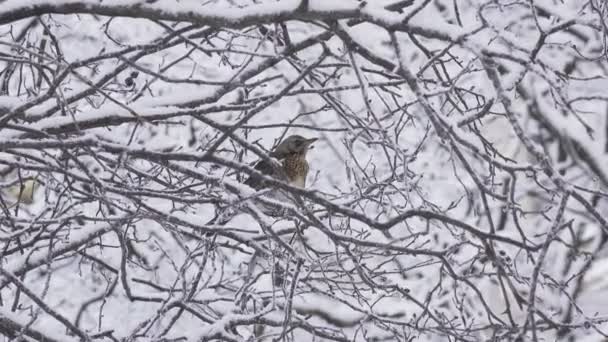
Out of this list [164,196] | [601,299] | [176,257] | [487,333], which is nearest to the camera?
[164,196]

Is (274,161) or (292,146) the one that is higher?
(292,146)

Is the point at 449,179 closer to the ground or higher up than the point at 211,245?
higher up

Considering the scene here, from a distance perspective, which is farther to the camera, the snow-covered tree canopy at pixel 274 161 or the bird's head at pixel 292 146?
the bird's head at pixel 292 146

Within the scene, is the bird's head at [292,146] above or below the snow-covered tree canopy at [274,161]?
above

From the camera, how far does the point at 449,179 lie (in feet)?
35.6

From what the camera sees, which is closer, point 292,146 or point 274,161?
point 274,161

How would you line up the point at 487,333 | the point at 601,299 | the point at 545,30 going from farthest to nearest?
the point at 487,333 < the point at 601,299 < the point at 545,30

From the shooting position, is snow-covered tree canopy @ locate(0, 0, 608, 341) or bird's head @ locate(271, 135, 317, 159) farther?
bird's head @ locate(271, 135, 317, 159)

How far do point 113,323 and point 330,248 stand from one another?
3.31 m

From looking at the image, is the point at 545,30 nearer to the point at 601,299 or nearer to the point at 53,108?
the point at 53,108

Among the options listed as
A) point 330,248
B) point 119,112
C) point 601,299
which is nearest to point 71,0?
point 119,112

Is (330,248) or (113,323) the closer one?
(330,248)

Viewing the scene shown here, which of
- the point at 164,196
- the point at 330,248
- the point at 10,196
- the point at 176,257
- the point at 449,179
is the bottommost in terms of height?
the point at 164,196

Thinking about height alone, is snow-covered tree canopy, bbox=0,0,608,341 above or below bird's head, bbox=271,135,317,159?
below
